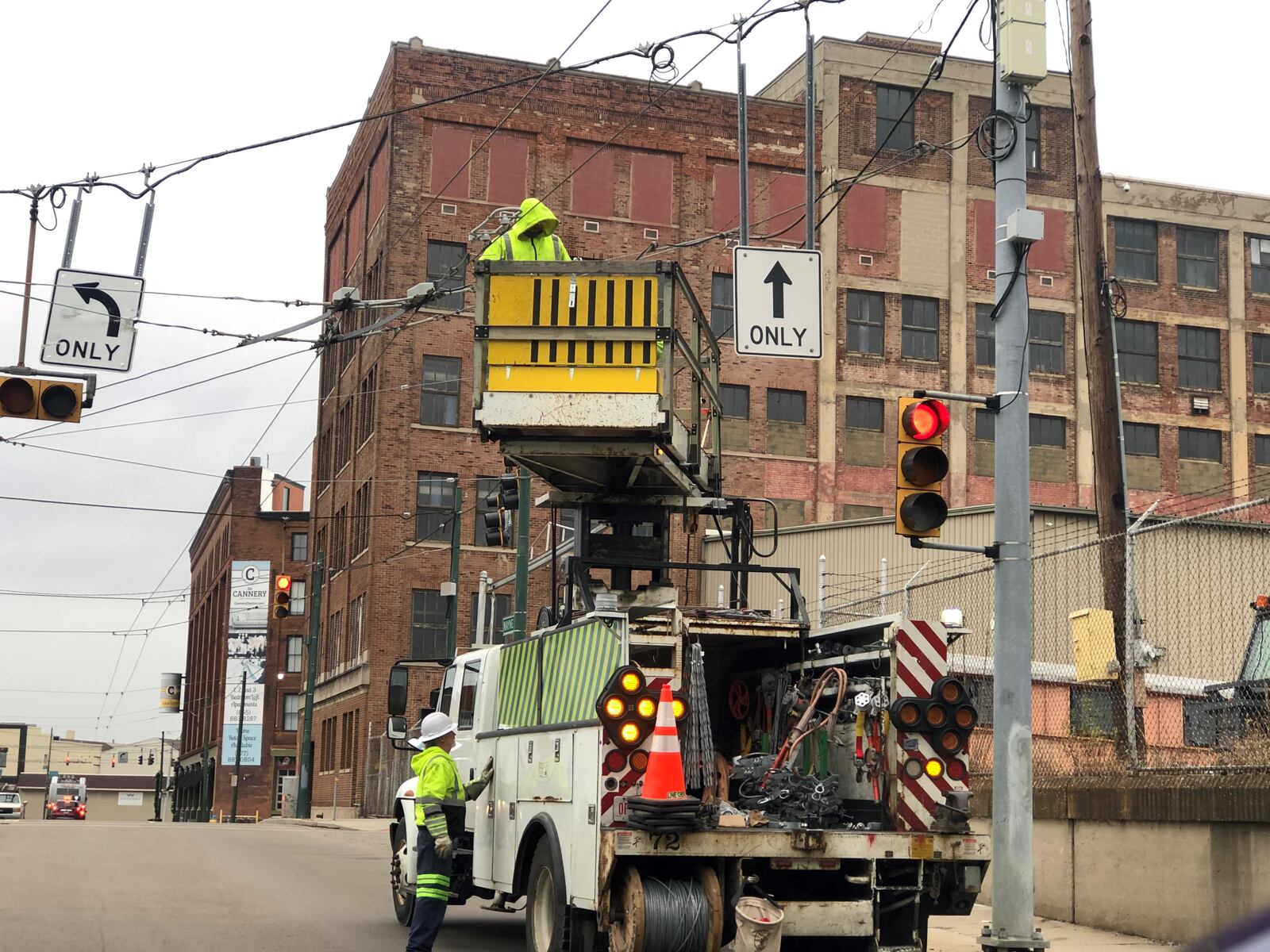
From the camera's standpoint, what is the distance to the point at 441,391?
160ft

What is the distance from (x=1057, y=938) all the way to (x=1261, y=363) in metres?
47.0

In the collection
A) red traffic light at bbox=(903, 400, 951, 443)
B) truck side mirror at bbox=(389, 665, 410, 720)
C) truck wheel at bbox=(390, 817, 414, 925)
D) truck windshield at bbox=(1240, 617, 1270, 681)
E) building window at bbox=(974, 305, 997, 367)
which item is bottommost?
truck wheel at bbox=(390, 817, 414, 925)

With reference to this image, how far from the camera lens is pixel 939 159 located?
5259 centimetres

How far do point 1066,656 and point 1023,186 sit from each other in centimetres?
695

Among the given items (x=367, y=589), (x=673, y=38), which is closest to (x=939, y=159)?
(x=367, y=589)

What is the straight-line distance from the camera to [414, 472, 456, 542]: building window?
4800 centimetres

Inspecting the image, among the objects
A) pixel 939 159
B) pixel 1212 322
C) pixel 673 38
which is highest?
pixel 939 159

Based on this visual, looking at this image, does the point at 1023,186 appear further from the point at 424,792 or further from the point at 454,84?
the point at 454,84

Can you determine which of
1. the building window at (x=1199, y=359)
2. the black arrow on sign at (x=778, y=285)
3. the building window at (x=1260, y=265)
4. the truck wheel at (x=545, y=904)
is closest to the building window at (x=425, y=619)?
the building window at (x=1199, y=359)

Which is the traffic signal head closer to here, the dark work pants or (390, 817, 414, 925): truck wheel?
(390, 817, 414, 925): truck wheel

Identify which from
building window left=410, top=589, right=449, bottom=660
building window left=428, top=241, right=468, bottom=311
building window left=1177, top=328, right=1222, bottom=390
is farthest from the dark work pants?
building window left=1177, top=328, right=1222, bottom=390

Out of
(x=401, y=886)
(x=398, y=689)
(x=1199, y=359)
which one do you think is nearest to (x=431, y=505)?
(x=1199, y=359)

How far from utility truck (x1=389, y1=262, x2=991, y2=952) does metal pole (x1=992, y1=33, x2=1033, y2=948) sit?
8.2 inches

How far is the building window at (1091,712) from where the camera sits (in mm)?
15039
